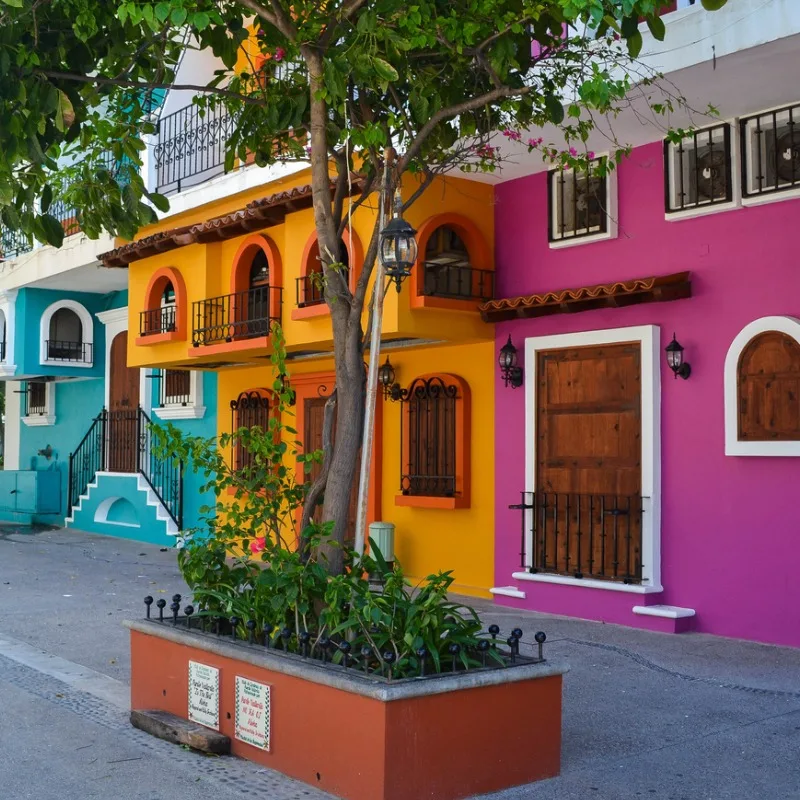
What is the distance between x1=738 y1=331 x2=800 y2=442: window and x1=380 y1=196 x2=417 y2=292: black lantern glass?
4.12 m

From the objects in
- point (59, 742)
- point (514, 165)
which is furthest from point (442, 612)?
point (514, 165)

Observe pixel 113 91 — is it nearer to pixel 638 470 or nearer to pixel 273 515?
pixel 273 515

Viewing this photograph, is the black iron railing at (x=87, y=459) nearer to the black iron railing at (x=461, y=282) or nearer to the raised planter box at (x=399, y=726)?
the black iron railing at (x=461, y=282)

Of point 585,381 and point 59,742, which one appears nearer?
point 59,742

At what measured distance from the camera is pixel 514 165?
1116 centimetres

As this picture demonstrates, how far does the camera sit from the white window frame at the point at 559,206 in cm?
1059

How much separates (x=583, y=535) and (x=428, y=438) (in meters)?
2.56

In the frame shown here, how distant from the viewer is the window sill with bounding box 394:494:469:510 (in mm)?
11984

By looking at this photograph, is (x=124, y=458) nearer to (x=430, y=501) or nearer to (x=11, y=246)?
(x=11, y=246)

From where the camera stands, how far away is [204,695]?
599 cm

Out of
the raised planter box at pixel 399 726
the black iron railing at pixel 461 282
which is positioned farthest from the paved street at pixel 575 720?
the black iron railing at pixel 461 282

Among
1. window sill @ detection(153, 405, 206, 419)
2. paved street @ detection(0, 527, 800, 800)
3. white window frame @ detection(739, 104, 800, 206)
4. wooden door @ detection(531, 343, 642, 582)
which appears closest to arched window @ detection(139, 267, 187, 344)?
window sill @ detection(153, 405, 206, 419)

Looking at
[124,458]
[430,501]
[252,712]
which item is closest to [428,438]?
[430,501]

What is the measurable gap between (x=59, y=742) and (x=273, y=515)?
5.74ft
